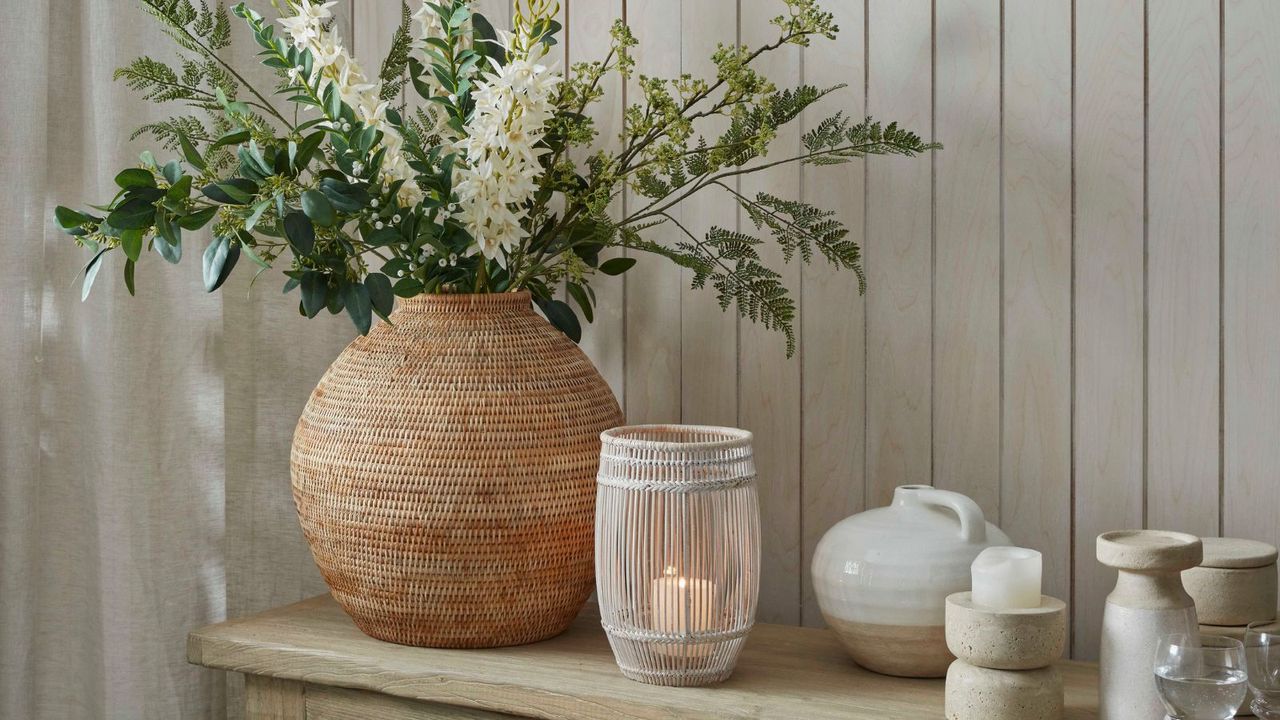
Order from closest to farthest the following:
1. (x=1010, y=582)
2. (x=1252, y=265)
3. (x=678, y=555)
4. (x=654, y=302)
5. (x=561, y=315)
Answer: (x=1010, y=582)
(x=678, y=555)
(x=1252, y=265)
(x=561, y=315)
(x=654, y=302)

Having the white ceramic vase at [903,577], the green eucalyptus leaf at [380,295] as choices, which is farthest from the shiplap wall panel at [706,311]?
the green eucalyptus leaf at [380,295]

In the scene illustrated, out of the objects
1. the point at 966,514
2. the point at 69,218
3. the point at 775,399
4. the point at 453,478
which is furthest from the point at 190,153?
the point at 966,514

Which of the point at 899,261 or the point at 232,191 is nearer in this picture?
the point at 232,191

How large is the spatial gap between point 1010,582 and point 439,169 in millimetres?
723

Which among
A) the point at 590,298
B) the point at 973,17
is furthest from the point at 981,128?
the point at 590,298

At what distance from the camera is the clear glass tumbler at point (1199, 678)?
3.10ft

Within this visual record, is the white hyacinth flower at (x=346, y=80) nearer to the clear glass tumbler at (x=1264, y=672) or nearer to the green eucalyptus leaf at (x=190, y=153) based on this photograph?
the green eucalyptus leaf at (x=190, y=153)

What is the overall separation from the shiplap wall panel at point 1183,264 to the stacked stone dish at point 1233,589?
167mm

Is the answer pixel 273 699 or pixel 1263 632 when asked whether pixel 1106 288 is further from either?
pixel 273 699

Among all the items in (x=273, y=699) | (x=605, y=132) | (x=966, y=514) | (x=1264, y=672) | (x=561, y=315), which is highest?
(x=605, y=132)

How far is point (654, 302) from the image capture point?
61.7 inches

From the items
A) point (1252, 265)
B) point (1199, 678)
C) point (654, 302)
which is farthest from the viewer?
point (654, 302)

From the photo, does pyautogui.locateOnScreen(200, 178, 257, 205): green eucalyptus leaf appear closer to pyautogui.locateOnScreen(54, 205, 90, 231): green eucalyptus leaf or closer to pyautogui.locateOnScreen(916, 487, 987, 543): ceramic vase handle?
pyautogui.locateOnScreen(54, 205, 90, 231): green eucalyptus leaf

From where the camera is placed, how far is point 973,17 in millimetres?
1380
